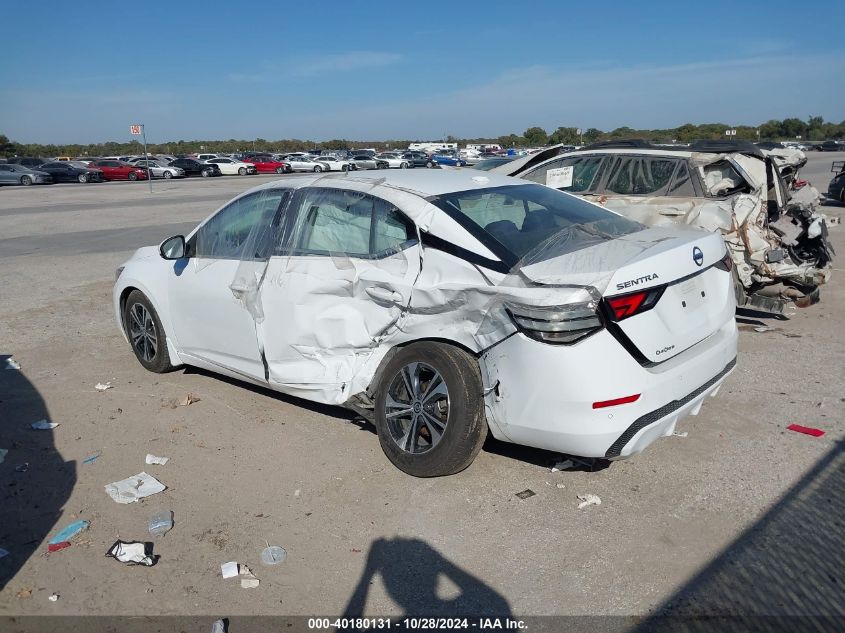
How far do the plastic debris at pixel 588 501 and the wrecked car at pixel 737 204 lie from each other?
11.1 feet

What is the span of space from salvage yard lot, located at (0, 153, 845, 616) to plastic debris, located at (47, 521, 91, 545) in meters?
0.05

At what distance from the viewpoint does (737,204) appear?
22.9ft

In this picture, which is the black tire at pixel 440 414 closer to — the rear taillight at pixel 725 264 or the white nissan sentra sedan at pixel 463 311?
the white nissan sentra sedan at pixel 463 311

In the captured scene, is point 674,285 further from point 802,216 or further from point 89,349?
point 89,349

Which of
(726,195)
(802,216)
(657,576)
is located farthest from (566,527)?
(802,216)

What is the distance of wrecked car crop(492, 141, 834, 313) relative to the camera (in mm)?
6938

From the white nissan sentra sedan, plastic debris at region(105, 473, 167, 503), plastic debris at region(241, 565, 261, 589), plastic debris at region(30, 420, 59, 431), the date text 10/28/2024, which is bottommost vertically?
the date text 10/28/2024

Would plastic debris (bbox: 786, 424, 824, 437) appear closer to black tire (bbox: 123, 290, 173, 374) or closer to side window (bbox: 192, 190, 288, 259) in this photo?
side window (bbox: 192, 190, 288, 259)

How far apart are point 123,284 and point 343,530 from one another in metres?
3.57

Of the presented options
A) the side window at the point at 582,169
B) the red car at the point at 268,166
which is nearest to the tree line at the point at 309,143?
the red car at the point at 268,166

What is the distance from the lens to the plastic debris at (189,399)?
5559 mm

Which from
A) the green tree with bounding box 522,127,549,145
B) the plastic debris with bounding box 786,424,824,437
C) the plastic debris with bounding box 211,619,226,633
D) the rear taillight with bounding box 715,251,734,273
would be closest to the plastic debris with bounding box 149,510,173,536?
the plastic debris with bounding box 211,619,226,633

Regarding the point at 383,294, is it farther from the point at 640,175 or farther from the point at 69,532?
the point at 640,175

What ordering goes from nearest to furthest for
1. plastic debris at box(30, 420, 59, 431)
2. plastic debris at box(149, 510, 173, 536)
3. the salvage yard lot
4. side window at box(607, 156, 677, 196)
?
the salvage yard lot, plastic debris at box(149, 510, 173, 536), plastic debris at box(30, 420, 59, 431), side window at box(607, 156, 677, 196)
